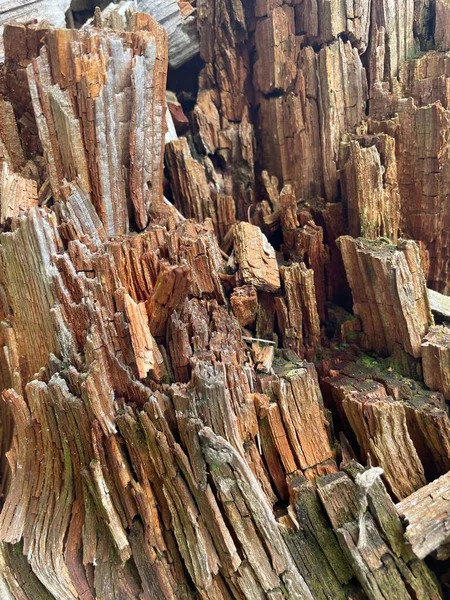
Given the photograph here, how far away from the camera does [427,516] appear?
3.90 m

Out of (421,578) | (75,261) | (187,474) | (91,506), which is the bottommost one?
(421,578)

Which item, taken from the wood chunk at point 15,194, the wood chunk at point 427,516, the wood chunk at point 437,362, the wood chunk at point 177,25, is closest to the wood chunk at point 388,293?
the wood chunk at point 437,362

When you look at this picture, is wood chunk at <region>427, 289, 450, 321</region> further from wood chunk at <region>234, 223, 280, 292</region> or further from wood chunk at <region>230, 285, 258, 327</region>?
wood chunk at <region>230, 285, 258, 327</region>

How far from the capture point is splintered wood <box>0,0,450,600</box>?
13.0ft

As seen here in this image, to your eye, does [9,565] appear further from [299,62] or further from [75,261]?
[299,62]

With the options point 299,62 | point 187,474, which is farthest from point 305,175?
point 187,474

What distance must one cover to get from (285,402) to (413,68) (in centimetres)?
593

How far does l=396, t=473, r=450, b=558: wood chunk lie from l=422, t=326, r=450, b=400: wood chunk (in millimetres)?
1138

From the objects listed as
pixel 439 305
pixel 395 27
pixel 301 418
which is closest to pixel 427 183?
pixel 439 305

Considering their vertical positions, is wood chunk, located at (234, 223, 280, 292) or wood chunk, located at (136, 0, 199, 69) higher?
wood chunk, located at (136, 0, 199, 69)

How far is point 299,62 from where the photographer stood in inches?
277

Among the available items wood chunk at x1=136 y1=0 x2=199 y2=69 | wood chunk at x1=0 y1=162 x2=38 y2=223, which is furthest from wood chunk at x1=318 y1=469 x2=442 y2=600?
wood chunk at x1=136 y1=0 x2=199 y2=69

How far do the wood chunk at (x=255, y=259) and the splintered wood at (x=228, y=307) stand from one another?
1.1 inches

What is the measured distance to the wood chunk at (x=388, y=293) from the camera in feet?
16.9
